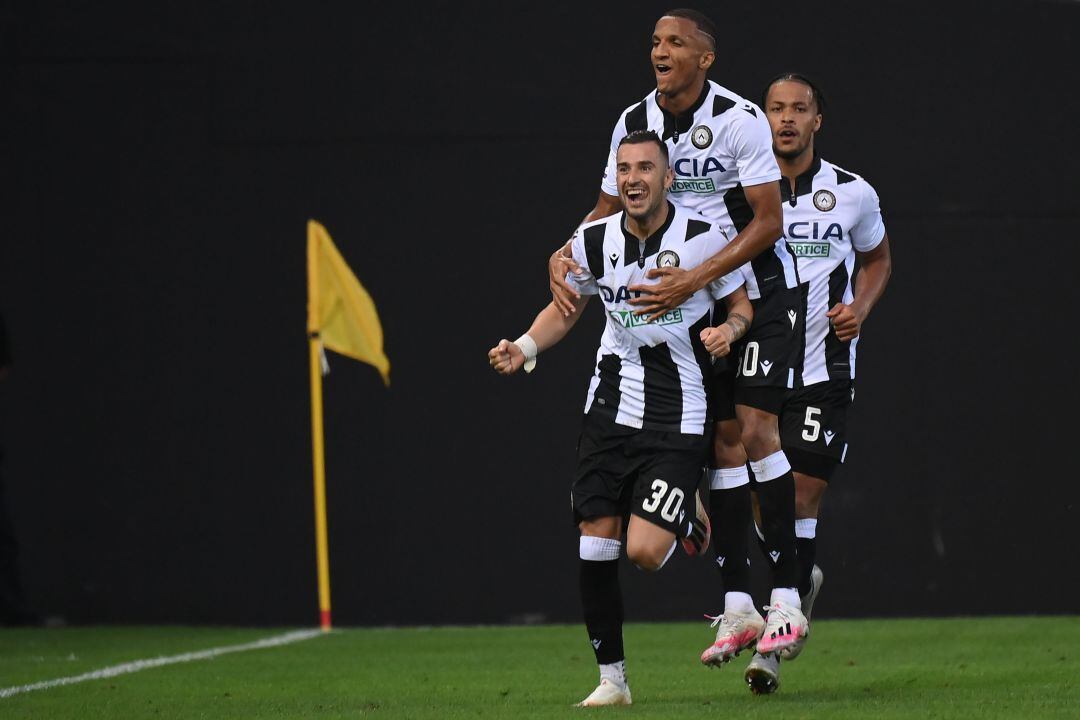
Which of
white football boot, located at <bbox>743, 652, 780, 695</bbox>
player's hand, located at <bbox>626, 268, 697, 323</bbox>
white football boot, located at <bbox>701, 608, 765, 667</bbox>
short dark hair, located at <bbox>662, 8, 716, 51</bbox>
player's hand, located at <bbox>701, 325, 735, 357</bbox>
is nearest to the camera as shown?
player's hand, located at <bbox>701, 325, 735, 357</bbox>

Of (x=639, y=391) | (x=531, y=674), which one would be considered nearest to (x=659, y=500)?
(x=639, y=391)

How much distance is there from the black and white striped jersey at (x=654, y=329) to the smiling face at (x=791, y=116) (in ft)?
2.87

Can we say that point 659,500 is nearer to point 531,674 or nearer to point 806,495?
point 806,495

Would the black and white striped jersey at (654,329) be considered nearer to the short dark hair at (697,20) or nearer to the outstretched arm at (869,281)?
the short dark hair at (697,20)

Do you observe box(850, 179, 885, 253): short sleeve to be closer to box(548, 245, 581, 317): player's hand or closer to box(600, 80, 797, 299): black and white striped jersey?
box(600, 80, 797, 299): black and white striped jersey

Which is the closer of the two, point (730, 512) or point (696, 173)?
point (696, 173)

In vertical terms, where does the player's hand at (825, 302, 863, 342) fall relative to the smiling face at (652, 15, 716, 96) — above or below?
below

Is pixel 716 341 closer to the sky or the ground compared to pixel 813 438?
closer to the sky

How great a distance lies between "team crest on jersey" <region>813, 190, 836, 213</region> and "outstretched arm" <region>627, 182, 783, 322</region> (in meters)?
0.78

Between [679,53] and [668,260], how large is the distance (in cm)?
67

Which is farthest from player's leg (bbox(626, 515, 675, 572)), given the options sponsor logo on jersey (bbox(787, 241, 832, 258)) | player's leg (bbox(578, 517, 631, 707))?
sponsor logo on jersey (bbox(787, 241, 832, 258))

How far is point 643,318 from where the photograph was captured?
5156mm

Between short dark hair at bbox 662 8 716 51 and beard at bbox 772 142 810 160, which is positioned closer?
short dark hair at bbox 662 8 716 51

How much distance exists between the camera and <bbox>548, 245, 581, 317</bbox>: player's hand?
5.29 m
